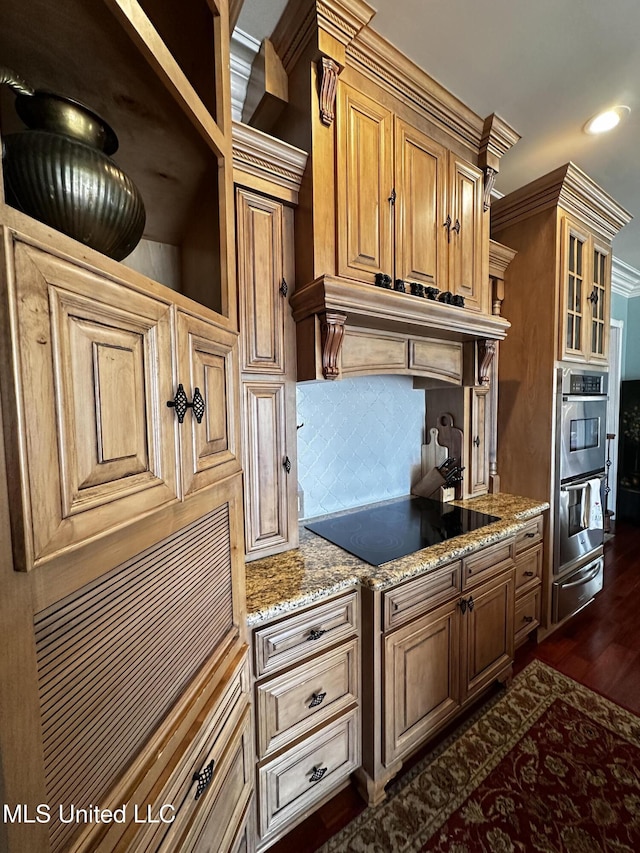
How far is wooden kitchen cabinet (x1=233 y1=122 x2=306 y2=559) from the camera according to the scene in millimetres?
1269

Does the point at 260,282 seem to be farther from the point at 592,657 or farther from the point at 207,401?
the point at 592,657

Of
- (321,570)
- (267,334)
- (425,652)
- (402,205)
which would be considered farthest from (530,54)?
(425,652)

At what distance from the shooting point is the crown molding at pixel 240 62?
54.1 inches

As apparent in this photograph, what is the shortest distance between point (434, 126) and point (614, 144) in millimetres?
1212

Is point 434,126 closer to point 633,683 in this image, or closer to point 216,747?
point 216,747

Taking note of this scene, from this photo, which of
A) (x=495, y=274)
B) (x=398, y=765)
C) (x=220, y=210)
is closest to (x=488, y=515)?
(x=398, y=765)

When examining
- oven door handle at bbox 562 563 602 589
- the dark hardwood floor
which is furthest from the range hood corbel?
the dark hardwood floor

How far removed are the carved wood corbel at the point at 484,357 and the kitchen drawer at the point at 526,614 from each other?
1296mm

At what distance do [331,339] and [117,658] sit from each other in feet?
3.63

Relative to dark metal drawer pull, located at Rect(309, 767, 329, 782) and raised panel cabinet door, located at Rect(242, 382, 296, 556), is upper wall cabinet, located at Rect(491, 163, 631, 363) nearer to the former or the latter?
raised panel cabinet door, located at Rect(242, 382, 296, 556)

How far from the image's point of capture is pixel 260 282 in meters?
1.33

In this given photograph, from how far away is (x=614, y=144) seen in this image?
197cm

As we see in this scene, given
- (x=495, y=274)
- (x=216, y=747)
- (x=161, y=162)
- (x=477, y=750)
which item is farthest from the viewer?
(x=495, y=274)

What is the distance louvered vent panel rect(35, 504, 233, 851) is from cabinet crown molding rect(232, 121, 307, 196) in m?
1.24
